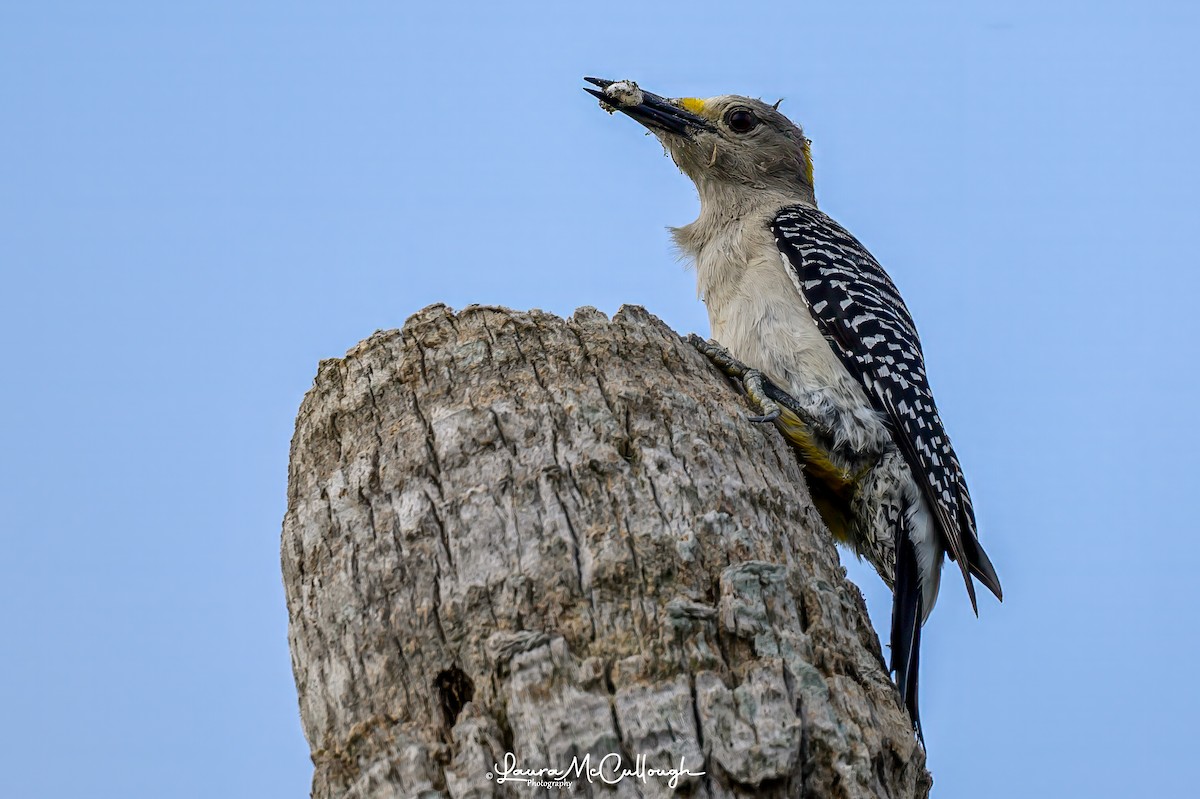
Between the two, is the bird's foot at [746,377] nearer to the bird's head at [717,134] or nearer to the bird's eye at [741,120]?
the bird's head at [717,134]

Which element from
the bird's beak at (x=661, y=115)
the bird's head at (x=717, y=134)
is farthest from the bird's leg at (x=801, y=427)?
the bird's beak at (x=661, y=115)

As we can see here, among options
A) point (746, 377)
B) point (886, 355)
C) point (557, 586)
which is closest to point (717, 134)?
point (886, 355)

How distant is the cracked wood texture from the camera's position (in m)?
3.12

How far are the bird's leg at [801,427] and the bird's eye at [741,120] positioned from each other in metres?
2.75

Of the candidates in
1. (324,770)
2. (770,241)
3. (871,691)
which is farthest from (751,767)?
(770,241)

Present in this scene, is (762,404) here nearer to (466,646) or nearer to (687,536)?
(687,536)

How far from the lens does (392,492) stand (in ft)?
12.6

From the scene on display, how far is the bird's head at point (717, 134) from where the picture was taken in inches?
317

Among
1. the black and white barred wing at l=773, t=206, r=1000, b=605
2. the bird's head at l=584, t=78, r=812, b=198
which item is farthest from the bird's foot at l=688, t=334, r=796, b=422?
the bird's head at l=584, t=78, r=812, b=198

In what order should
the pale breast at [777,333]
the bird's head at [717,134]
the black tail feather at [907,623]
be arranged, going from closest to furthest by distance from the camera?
the black tail feather at [907,623], the pale breast at [777,333], the bird's head at [717,134]

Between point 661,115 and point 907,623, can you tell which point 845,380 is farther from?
point 661,115

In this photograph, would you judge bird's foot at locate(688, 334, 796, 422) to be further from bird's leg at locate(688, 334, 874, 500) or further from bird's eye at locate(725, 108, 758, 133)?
bird's eye at locate(725, 108, 758, 133)

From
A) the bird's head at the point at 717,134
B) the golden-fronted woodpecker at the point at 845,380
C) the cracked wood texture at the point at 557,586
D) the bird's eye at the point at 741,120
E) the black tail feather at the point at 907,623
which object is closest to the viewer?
the cracked wood texture at the point at 557,586

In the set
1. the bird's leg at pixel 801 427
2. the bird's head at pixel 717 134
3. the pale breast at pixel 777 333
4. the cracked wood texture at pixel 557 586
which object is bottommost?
the cracked wood texture at pixel 557 586
